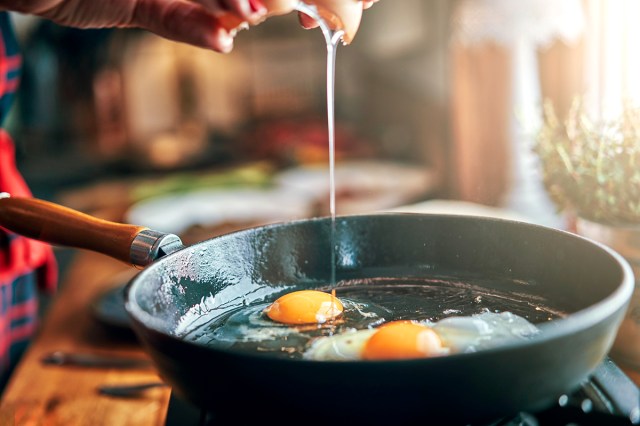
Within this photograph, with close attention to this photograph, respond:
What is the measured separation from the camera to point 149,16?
142cm

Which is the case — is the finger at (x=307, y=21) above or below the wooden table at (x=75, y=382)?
above

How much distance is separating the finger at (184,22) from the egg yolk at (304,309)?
0.46 m

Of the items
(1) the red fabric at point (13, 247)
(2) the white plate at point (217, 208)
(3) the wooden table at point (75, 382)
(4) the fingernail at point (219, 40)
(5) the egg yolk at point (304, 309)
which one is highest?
(4) the fingernail at point (219, 40)

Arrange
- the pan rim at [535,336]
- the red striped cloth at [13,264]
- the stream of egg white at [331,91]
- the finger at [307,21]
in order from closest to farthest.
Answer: the pan rim at [535,336] < the stream of egg white at [331,91] < the finger at [307,21] < the red striped cloth at [13,264]

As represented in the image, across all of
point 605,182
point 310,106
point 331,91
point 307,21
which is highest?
point 307,21

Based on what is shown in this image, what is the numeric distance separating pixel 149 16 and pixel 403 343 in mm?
828

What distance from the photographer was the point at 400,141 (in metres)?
6.07

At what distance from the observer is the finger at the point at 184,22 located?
1309mm

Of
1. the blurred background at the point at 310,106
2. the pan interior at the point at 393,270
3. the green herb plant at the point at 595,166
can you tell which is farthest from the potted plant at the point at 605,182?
the blurred background at the point at 310,106

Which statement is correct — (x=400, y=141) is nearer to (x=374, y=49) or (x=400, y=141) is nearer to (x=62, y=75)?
(x=374, y=49)

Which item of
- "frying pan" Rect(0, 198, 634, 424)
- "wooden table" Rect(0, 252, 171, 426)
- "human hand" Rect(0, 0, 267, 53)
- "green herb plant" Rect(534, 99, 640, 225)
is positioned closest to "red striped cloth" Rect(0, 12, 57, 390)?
"wooden table" Rect(0, 252, 171, 426)

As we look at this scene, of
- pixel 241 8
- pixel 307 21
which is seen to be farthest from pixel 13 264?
pixel 241 8

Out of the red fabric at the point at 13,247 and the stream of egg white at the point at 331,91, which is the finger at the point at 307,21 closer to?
the stream of egg white at the point at 331,91

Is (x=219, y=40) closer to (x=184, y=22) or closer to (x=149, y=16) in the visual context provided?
(x=184, y=22)
